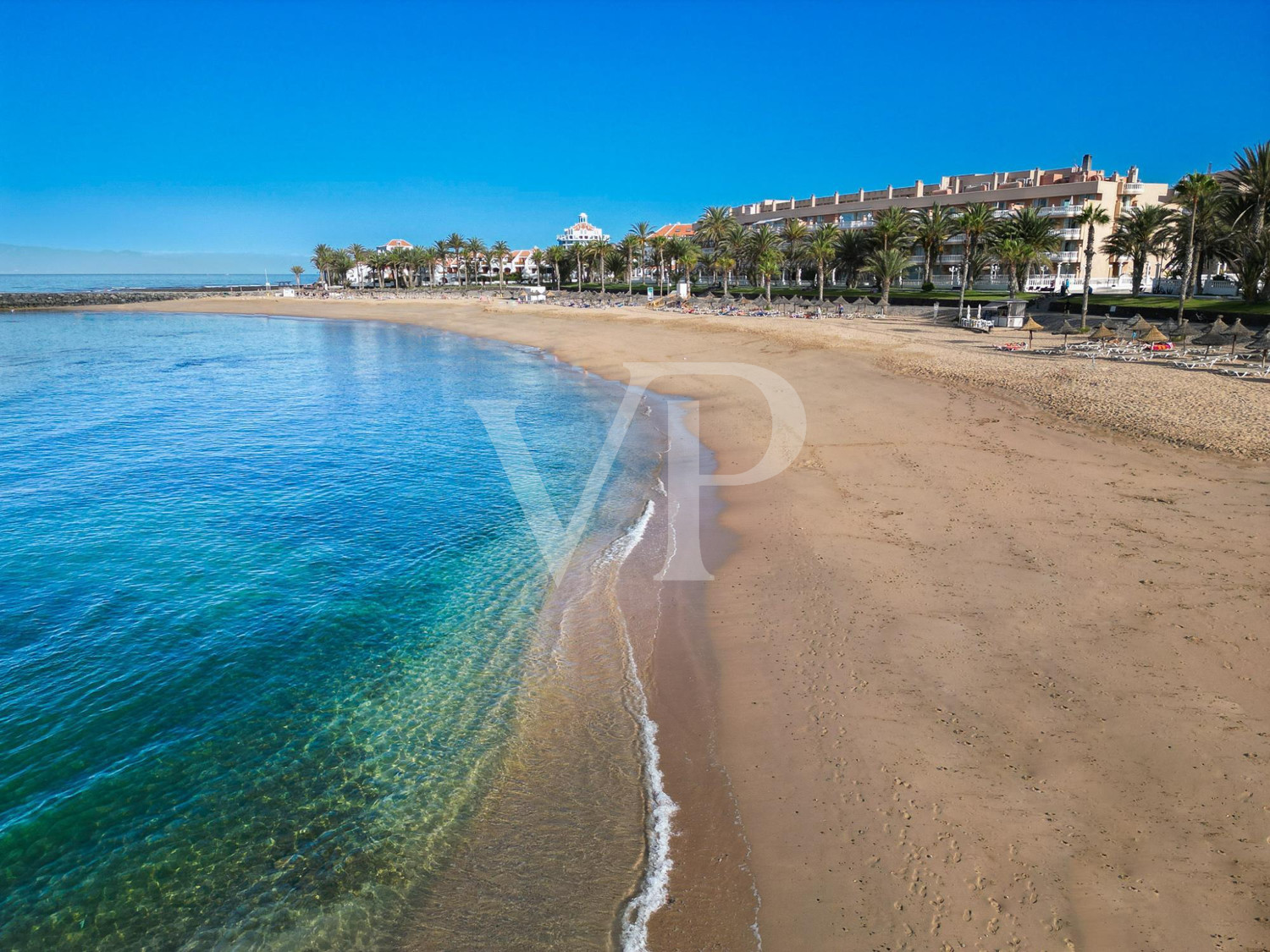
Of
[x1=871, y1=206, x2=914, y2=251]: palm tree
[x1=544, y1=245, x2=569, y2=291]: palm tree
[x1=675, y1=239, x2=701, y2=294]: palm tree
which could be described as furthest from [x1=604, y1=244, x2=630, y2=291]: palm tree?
[x1=871, y1=206, x2=914, y2=251]: palm tree

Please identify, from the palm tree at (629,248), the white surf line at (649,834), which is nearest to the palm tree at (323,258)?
the palm tree at (629,248)

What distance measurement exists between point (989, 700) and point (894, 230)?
57418 millimetres

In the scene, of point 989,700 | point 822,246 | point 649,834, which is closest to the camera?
point 649,834

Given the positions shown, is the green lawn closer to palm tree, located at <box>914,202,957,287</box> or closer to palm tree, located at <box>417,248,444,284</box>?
palm tree, located at <box>914,202,957,287</box>

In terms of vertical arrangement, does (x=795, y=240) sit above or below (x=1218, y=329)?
above

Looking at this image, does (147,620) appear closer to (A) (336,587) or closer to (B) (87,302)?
(A) (336,587)

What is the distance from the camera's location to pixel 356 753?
843cm

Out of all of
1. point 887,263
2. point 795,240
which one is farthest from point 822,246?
point 795,240

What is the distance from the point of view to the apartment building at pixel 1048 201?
211 feet

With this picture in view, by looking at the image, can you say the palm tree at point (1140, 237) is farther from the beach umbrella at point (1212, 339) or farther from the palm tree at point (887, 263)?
the beach umbrella at point (1212, 339)

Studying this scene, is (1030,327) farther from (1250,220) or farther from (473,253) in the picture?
(473,253)

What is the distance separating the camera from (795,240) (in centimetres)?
7344

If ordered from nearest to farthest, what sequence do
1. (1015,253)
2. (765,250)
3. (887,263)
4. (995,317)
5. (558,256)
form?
1. (995,317)
2. (1015,253)
3. (887,263)
4. (765,250)
5. (558,256)

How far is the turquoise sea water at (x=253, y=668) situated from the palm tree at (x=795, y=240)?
51679 mm
